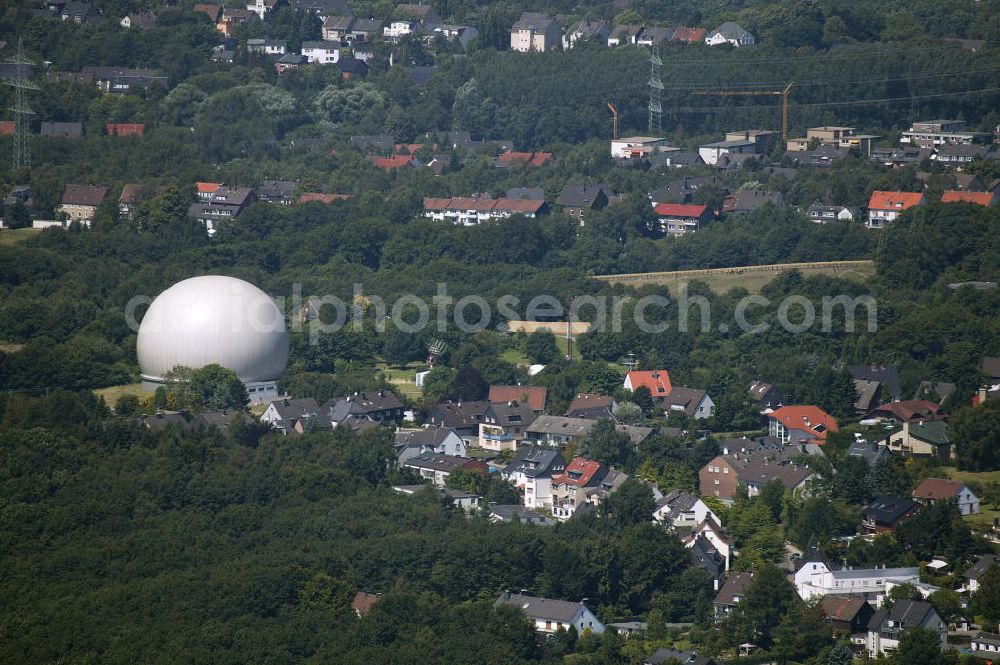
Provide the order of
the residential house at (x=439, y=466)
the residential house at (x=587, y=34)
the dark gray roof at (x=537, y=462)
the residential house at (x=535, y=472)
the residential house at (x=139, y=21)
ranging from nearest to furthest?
the residential house at (x=535, y=472) → the dark gray roof at (x=537, y=462) → the residential house at (x=439, y=466) → the residential house at (x=587, y=34) → the residential house at (x=139, y=21)

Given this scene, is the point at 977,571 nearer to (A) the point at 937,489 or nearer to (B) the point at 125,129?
(A) the point at 937,489

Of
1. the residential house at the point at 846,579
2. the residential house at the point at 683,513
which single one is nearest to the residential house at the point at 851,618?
the residential house at the point at 846,579

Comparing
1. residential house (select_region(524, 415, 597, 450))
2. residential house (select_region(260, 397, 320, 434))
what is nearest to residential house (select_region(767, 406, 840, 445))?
residential house (select_region(524, 415, 597, 450))

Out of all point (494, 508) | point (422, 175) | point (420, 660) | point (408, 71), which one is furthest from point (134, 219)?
point (420, 660)

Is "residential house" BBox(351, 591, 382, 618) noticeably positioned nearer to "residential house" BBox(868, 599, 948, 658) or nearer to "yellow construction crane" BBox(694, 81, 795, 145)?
"residential house" BBox(868, 599, 948, 658)

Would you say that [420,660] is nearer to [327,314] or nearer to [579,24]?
[327,314]

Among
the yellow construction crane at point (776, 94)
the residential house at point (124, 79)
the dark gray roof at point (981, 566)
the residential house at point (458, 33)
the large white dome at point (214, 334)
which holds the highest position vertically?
the residential house at point (458, 33)

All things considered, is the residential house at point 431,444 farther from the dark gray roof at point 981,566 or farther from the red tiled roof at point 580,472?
the dark gray roof at point 981,566
